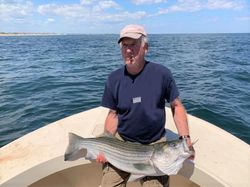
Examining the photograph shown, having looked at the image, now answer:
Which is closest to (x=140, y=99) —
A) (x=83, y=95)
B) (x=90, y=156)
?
(x=90, y=156)


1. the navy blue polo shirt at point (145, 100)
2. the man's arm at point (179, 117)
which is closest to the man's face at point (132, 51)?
the navy blue polo shirt at point (145, 100)

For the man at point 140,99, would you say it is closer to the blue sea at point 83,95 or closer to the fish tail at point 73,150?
the fish tail at point 73,150

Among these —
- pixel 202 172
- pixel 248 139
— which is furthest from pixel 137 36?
pixel 248 139

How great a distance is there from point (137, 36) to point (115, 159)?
111 cm

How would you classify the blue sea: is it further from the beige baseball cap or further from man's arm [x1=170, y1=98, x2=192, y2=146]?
the beige baseball cap

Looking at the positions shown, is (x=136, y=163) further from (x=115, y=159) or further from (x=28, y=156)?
(x=28, y=156)

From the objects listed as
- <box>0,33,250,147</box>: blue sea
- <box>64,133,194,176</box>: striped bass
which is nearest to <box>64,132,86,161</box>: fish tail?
<box>64,133,194,176</box>: striped bass

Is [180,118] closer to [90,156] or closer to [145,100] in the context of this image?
[145,100]

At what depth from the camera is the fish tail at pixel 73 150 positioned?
10.4 ft

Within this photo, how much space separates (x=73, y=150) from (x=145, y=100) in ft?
2.74

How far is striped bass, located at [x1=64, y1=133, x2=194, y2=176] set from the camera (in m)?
2.79

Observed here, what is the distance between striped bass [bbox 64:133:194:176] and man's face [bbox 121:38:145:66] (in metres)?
0.73

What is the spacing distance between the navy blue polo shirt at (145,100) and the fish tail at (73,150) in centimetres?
43

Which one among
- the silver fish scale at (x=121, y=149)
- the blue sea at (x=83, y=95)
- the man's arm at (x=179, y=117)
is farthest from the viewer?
the blue sea at (x=83, y=95)
